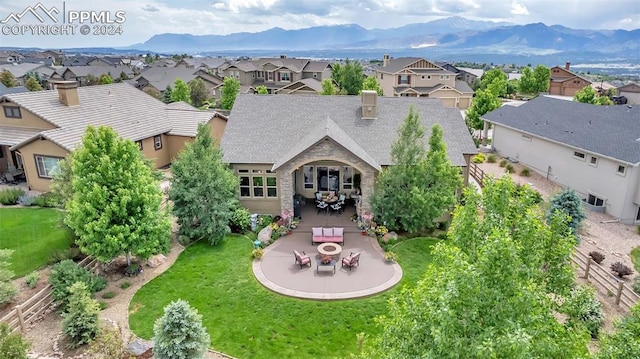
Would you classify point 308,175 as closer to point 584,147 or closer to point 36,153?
point 36,153

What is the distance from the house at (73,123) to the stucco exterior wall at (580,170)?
25.6 meters

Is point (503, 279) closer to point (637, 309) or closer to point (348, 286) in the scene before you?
point (637, 309)

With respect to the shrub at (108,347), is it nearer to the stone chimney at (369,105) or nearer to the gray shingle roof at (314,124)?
the gray shingle roof at (314,124)

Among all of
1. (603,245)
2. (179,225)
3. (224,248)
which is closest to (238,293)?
(224,248)

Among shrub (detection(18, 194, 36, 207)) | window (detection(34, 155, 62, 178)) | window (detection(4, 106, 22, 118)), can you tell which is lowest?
shrub (detection(18, 194, 36, 207))

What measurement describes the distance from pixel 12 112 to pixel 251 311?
2350cm

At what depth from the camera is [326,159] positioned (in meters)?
19.9

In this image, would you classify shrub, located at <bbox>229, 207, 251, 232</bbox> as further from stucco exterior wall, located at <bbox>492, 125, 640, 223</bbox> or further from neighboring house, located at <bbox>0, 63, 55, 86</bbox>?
neighboring house, located at <bbox>0, 63, 55, 86</bbox>

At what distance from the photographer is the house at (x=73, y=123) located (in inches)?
964

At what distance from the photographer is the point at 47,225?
2009 cm

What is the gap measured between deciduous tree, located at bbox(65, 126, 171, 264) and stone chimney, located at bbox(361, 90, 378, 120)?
44.3 ft

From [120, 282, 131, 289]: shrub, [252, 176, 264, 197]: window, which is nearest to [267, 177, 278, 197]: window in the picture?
[252, 176, 264, 197]: window

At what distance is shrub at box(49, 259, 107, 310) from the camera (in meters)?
13.8

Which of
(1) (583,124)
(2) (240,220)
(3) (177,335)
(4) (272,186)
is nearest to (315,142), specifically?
(4) (272,186)
